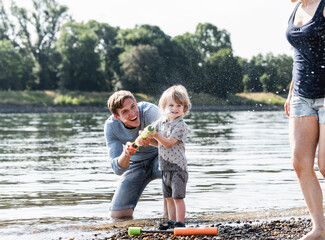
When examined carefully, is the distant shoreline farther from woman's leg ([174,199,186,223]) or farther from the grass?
woman's leg ([174,199,186,223])

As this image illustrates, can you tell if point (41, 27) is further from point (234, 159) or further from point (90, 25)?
point (234, 159)

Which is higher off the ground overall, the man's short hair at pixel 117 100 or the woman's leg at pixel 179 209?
the man's short hair at pixel 117 100

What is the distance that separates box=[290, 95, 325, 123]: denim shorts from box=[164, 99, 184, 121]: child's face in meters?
1.43

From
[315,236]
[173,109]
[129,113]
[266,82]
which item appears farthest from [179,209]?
[266,82]

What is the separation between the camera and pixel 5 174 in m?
12.0

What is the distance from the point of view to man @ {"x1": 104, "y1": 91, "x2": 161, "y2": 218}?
21.3ft

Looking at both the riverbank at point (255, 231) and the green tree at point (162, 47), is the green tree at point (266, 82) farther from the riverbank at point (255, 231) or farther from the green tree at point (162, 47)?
the riverbank at point (255, 231)

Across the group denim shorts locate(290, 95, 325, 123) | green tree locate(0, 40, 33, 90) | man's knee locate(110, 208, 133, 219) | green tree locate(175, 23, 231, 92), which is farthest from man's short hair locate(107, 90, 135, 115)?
green tree locate(175, 23, 231, 92)

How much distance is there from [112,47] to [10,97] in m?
23.1

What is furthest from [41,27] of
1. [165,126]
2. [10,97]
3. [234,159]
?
[165,126]

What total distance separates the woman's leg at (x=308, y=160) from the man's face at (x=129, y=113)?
2.26m

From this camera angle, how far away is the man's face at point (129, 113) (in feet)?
21.4

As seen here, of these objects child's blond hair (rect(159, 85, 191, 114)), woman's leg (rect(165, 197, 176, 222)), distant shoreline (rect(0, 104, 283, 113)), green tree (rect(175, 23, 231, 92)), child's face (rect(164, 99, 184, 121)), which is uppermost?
green tree (rect(175, 23, 231, 92))

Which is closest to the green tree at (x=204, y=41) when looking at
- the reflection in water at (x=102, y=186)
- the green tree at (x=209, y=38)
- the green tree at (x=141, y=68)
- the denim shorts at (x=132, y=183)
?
the green tree at (x=209, y=38)
